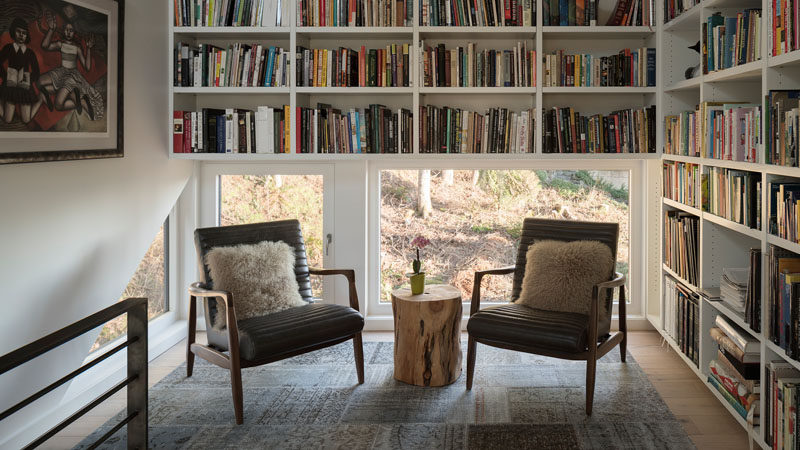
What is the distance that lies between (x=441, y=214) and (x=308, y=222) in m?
0.89

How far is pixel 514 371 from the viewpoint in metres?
4.12

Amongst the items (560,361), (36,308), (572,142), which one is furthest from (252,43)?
(560,361)

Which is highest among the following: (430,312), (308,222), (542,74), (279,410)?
(542,74)

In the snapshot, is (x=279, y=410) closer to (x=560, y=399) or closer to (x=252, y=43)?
(x=560, y=399)

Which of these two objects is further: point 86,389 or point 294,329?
point 86,389

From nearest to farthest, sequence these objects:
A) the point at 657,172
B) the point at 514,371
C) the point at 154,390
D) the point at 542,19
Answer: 1. the point at 154,390
2. the point at 514,371
3. the point at 542,19
4. the point at 657,172

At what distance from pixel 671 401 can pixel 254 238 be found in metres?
2.30

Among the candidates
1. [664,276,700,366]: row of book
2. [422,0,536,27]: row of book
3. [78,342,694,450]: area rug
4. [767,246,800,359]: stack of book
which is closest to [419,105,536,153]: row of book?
[422,0,536,27]: row of book

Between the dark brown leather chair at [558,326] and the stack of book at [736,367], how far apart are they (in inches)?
19.7

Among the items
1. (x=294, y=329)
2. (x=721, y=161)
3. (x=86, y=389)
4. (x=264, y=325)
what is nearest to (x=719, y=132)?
(x=721, y=161)

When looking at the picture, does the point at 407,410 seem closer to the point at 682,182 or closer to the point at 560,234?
the point at 560,234

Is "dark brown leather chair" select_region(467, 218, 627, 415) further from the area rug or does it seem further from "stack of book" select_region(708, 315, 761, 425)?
"stack of book" select_region(708, 315, 761, 425)

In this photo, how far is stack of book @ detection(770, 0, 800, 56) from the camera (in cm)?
265

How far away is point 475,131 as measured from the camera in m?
4.54
